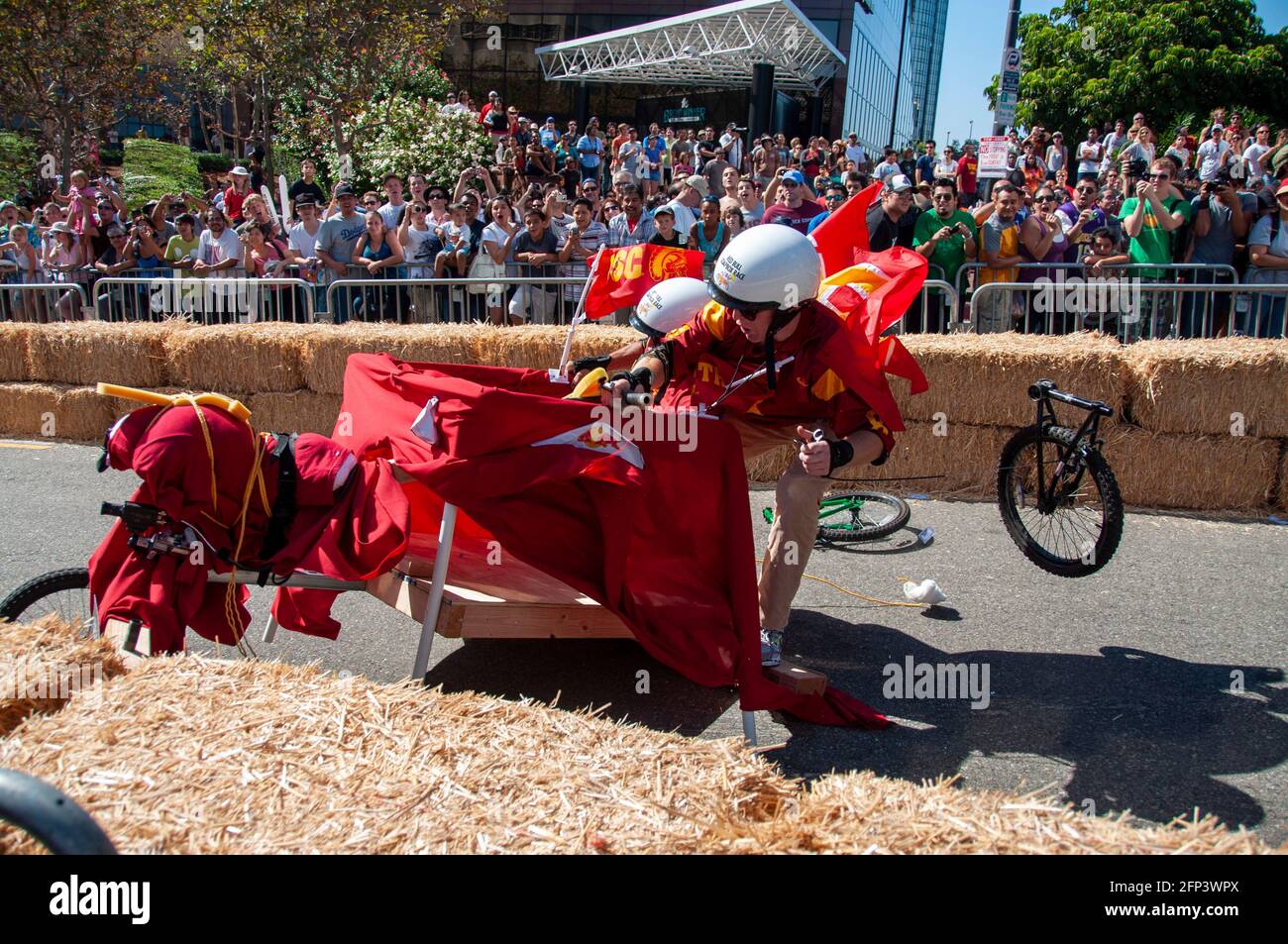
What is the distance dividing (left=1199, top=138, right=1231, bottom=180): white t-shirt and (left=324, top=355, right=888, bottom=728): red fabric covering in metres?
12.5


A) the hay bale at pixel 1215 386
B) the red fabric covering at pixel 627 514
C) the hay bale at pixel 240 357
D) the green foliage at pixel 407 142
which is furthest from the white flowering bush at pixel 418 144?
the red fabric covering at pixel 627 514

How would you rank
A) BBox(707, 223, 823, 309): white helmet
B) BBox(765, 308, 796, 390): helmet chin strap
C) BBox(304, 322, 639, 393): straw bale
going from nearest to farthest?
BBox(707, 223, 823, 309): white helmet → BBox(765, 308, 796, 390): helmet chin strap → BBox(304, 322, 639, 393): straw bale

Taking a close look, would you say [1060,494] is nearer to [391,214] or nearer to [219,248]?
[391,214]

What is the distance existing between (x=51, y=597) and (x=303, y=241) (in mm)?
7785

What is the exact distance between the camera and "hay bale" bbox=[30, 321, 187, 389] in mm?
9281

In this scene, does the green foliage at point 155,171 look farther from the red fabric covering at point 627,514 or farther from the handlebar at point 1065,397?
the handlebar at point 1065,397

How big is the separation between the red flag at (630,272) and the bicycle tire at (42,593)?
2.74m

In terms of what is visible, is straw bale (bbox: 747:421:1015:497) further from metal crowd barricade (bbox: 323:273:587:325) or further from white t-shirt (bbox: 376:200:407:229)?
white t-shirt (bbox: 376:200:407:229)

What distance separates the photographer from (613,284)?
5.70 meters

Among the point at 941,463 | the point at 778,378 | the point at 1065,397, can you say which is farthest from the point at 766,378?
the point at 941,463

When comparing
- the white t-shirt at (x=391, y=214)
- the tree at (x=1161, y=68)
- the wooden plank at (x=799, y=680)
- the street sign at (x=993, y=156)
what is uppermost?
the tree at (x=1161, y=68)

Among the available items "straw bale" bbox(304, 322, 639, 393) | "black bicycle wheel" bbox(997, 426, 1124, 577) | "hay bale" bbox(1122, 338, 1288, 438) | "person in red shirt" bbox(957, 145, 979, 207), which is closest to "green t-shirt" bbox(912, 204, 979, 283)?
"hay bale" bbox(1122, 338, 1288, 438)

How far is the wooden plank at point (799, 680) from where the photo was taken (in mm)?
4195
